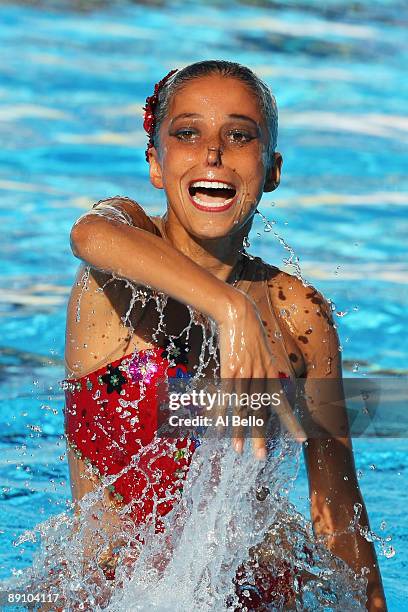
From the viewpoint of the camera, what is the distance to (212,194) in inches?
114

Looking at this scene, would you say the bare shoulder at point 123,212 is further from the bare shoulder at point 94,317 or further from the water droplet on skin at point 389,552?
the water droplet on skin at point 389,552

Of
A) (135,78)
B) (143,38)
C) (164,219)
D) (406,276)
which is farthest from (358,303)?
(143,38)

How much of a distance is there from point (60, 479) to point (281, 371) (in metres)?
1.73

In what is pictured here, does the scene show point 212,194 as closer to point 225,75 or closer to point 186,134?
point 186,134

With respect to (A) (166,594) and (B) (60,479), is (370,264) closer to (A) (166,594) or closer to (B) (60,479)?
(B) (60,479)

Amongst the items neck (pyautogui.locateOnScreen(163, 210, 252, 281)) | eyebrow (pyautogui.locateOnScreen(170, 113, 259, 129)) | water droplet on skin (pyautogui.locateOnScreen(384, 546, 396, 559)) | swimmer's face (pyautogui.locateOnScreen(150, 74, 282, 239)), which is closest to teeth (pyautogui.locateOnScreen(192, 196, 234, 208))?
swimmer's face (pyautogui.locateOnScreen(150, 74, 282, 239))

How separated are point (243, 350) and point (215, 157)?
2.11ft

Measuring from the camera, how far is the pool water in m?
4.85

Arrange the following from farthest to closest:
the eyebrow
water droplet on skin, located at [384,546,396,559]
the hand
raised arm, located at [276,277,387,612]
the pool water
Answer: the pool water < water droplet on skin, located at [384,546,396,559] < raised arm, located at [276,277,387,612] < the eyebrow < the hand

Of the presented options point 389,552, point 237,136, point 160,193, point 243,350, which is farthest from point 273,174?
point 160,193

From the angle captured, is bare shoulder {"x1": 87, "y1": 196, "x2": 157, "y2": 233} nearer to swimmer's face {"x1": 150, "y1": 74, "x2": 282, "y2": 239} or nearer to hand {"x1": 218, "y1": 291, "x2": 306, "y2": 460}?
swimmer's face {"x1": 150, "y1": 74, "x2": 282, "y2": 239}

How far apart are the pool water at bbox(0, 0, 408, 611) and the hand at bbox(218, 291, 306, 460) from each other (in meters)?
1.71

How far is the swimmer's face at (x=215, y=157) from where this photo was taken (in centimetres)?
286

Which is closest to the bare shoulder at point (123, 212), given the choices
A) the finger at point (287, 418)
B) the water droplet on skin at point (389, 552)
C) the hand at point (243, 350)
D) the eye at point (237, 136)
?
the eye at point (237, 136)
